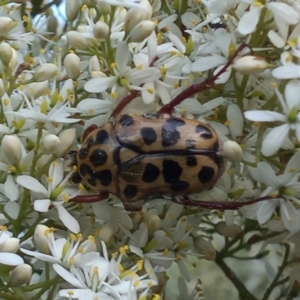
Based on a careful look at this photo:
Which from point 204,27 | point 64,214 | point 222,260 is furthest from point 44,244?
point 222,260

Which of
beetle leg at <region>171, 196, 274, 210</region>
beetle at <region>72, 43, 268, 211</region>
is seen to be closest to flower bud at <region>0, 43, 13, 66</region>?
beetle at <region>72, 43, 268, 211</region>

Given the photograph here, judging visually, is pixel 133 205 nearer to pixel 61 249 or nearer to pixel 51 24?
pixel 61 249

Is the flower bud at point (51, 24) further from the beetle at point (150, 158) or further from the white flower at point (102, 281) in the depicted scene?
the white flower at point (102, 281)

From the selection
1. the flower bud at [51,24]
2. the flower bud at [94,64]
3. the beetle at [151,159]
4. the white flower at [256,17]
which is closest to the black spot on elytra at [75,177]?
the beetle at [151,159]

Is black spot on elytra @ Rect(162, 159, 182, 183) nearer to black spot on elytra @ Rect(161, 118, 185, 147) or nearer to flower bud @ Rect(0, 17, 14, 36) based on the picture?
black spot on elytra @ Rect(161, 118, 185, 147)

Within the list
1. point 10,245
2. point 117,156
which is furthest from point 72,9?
point 10,245
